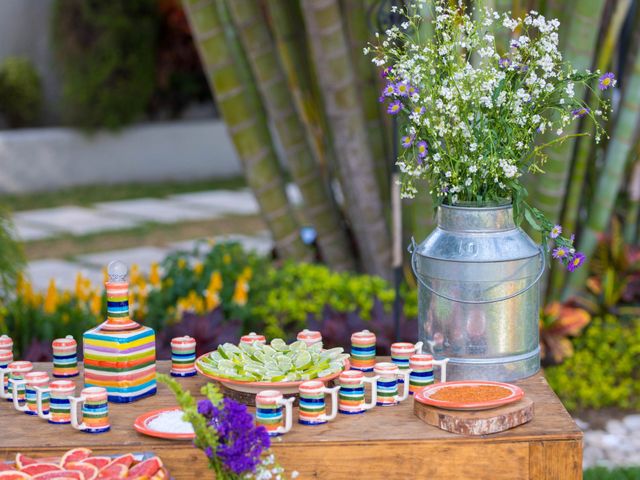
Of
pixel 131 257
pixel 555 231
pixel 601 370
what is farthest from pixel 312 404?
pixel 131 257

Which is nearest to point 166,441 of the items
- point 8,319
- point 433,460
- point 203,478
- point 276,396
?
point 203,478

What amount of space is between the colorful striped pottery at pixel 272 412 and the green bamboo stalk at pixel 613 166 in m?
2.70

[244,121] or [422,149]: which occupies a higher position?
[422,149]

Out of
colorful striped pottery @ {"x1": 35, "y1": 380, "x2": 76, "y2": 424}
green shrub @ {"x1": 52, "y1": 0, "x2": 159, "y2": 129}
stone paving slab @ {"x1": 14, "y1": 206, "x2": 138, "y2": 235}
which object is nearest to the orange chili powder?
colorful striped pottery @ {"x1": 35, "y1": 380, "x2": 76, "y2": 424}

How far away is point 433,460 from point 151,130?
836cm

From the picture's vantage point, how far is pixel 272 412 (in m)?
1.86

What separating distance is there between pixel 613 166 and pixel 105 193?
5.90 meters

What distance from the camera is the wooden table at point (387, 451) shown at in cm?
186

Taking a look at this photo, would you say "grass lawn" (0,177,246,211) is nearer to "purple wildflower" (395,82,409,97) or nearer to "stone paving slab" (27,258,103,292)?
"stone paving slab" (27,258,103,292)

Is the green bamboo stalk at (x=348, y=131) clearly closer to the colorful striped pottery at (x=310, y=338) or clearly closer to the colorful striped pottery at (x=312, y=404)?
the colorful striped pottery at (x=310, y=338)

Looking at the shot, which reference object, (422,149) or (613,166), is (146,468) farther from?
(613,166)

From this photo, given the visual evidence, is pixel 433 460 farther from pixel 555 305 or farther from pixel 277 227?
pixel 277 227

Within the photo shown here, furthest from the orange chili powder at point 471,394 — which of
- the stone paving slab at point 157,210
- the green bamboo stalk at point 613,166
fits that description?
the stone paving slab at point 157,210

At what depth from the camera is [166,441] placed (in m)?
1.87
